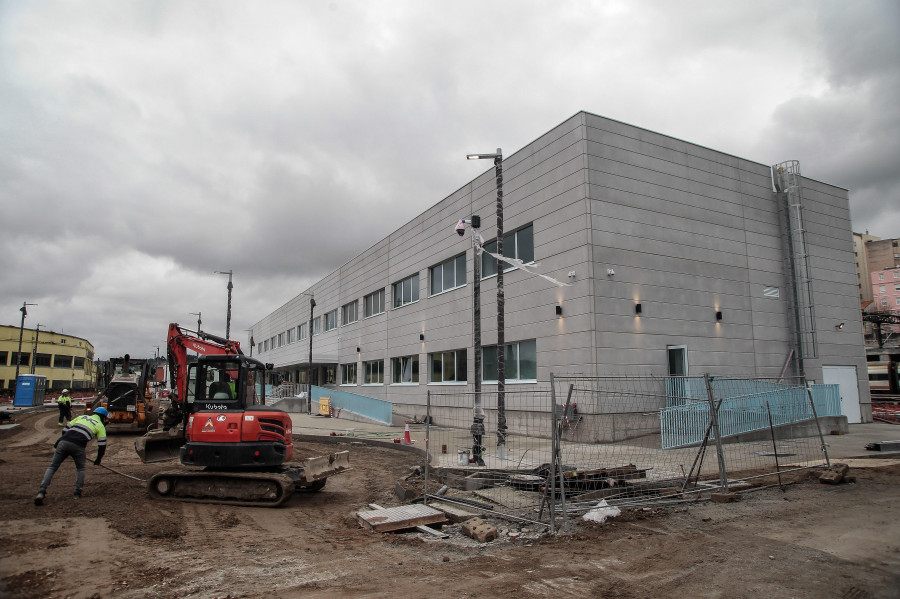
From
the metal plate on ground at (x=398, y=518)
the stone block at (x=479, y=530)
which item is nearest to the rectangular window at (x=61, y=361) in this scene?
the metal plate on ground at (x=398, y=518)

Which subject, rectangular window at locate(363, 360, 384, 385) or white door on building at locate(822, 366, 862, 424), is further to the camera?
rectangular window at locate(363, 360, 384, 385)

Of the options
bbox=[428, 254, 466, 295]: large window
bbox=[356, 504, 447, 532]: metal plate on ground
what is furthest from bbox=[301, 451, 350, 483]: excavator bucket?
bbox=[428, 254, 466, 295]: large window

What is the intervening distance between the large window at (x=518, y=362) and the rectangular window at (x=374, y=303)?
535 inches

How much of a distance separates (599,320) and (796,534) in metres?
11.3

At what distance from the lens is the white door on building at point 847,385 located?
24.4m

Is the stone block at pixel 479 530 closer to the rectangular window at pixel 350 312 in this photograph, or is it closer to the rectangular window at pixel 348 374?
the rectangular window at pixel 348 374

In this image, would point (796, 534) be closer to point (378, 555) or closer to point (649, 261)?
point (378, 555)

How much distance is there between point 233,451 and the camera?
9.70 meters

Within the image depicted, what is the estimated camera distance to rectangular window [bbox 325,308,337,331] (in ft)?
145

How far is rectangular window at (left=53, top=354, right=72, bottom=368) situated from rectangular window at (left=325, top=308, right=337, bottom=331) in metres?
57.1

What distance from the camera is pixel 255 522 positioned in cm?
850

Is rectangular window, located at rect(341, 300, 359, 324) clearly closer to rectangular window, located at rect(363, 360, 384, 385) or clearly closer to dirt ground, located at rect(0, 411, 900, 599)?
rectangular window, located at rect(363, 360, 384, 385)

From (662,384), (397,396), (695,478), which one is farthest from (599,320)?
(397,396)

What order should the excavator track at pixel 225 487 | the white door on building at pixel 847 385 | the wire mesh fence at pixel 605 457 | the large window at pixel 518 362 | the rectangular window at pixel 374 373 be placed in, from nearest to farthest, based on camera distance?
the wire mesh fence at pixel 605 457 < the excavator track at pixel 225 487 < the large window at pixel 518 362 < the white door on building at pixel 847 385 < the rectangular window at pixel 374 373
